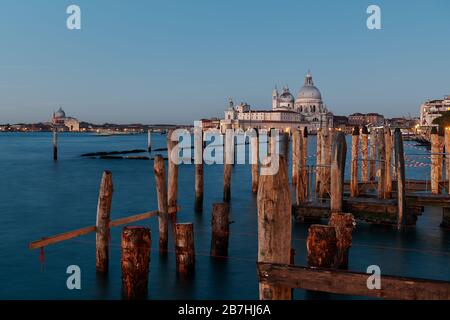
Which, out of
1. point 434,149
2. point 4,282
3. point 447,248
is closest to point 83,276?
point 4,282

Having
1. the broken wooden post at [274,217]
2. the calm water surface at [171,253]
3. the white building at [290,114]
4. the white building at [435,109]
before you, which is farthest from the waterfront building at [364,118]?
the broken wooden post at [274,217]

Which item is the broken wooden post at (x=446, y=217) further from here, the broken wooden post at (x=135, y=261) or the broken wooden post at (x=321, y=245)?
the broken wooden post at (x=135, y=261)

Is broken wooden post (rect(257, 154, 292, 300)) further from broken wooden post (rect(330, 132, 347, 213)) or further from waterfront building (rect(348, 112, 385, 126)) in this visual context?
waterfront building (rect(348, 112, 385, 126))

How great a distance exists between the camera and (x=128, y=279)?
701cm

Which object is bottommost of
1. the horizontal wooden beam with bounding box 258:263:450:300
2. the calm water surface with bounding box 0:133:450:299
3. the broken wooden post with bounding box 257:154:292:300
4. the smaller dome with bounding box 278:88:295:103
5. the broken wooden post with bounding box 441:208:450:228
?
the calm water surface with bounding box 0:133:450:299

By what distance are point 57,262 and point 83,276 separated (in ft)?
4.48

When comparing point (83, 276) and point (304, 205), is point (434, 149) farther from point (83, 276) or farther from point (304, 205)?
point (83, 276)

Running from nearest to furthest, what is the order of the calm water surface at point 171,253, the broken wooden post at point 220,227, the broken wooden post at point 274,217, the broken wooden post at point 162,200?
the broken wooden post at point 274,217 → the calm water surface at point 171,253 → the broken wooden post at point 220,227 → the broken wooden post at point 162,200

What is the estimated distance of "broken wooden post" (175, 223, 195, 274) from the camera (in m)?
7.66

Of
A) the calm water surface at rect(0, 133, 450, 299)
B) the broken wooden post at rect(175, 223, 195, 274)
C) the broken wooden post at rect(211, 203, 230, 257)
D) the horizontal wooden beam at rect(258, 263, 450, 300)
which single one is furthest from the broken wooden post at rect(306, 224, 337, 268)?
the horizontal wooden beam at rect(258, 263, 450, 300)

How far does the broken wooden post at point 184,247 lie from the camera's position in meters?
7.66

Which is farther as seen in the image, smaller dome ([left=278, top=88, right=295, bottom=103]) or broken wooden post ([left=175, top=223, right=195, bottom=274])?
smaller dome ([left=278, top=88, right=295, bottom=103])

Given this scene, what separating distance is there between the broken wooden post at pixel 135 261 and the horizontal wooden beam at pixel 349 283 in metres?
2.80

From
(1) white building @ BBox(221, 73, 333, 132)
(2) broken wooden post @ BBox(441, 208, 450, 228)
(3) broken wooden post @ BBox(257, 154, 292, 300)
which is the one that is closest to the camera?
(3) broken wooden post @ BBox(257, 154, 292, 300)
